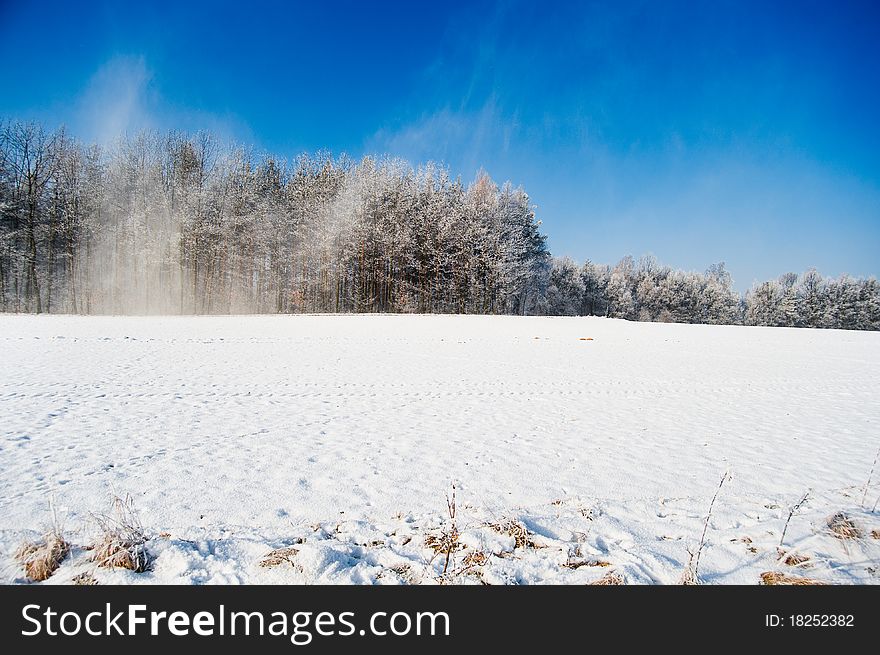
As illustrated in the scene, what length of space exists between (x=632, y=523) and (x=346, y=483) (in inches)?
115

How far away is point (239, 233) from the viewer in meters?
38.1

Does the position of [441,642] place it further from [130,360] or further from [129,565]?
[130,360]

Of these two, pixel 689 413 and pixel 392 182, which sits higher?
pixel 392 182

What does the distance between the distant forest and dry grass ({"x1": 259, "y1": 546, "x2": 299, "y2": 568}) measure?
36.4 metres

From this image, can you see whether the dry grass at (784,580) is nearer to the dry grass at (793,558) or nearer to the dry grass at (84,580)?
the dry grass at (793,558)

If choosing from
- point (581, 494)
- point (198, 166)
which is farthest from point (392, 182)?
point (581, 494)

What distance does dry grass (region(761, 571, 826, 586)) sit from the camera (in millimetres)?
2596

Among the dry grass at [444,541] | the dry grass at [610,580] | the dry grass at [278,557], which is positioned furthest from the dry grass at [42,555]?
the dry grass at [610,580]

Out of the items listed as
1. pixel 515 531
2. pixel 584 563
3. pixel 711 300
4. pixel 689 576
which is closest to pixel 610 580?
pixel 584 563

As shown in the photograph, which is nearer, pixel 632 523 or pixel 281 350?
pixel 632 523

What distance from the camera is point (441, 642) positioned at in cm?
226

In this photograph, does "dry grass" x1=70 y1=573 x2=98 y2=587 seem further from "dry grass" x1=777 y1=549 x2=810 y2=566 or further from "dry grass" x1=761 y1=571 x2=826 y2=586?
"dry grass" x1=777 y1=549 x2=810 y2=566

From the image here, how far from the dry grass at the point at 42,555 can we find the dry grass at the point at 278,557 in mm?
1282

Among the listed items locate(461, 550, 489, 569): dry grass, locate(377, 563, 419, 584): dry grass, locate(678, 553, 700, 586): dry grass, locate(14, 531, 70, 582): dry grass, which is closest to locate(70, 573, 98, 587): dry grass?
locate(14, 531, 70, 582): dry grass
